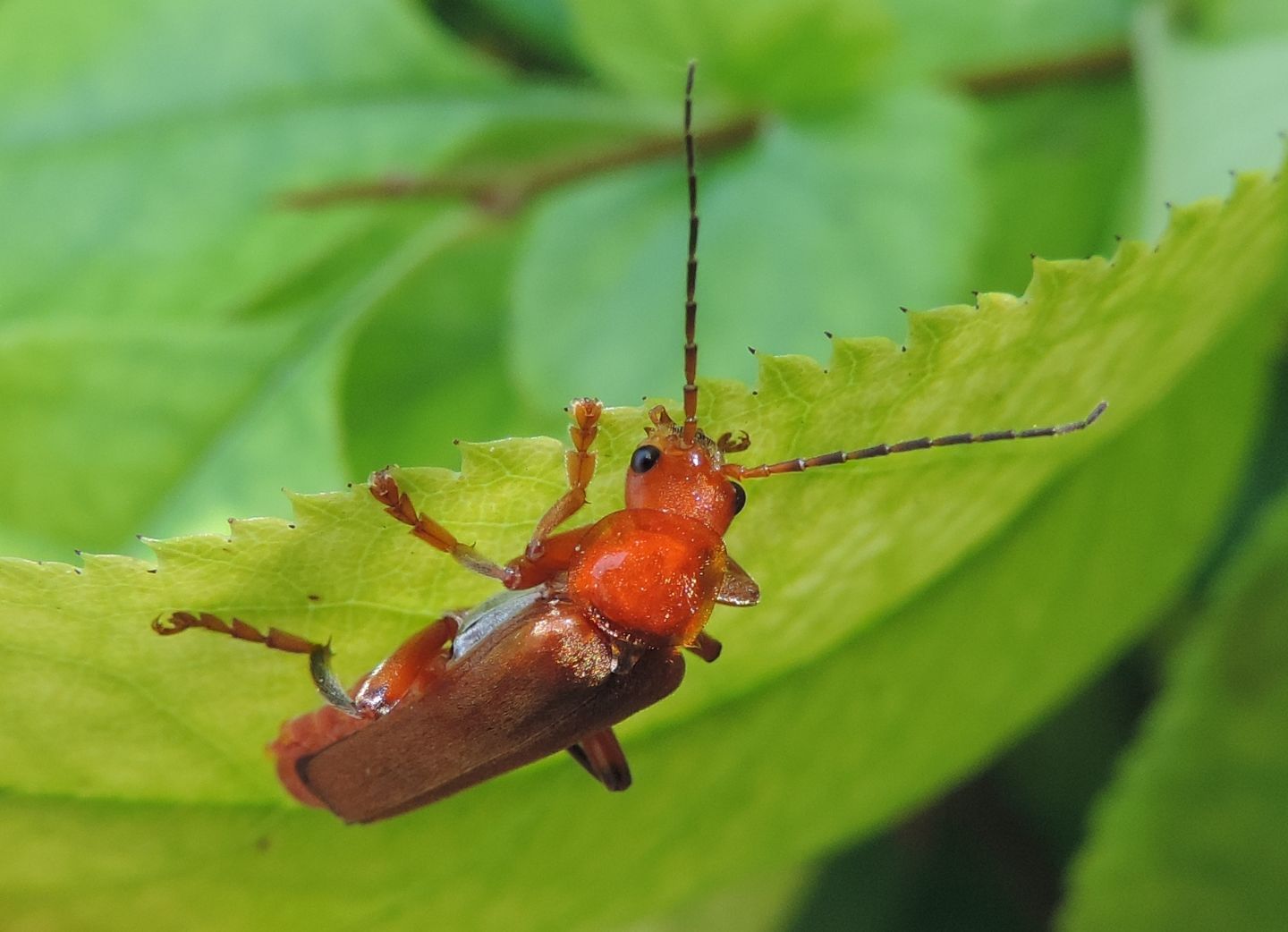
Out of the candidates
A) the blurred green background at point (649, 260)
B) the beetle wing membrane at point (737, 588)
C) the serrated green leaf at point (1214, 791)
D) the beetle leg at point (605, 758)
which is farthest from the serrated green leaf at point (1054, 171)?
the beetle leg at point (605, 758)

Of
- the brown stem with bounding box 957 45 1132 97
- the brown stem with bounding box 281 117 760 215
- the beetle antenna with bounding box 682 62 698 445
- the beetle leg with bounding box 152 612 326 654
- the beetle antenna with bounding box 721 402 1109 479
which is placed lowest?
the beetle antenna with bounding box 721 402 1109 479

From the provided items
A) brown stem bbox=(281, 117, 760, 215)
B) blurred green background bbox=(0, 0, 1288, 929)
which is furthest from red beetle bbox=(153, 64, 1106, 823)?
brown stem bbox=(281, 117, 760, 215)

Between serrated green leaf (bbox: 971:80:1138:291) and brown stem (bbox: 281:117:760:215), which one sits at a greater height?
brown stem (bbox: 281:117:760:215)

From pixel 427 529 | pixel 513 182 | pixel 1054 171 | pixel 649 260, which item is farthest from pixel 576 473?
pixel 1054 171

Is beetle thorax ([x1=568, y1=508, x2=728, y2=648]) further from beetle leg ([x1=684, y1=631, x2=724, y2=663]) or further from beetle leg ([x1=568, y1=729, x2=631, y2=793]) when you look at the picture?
beetle leg ([x1=568, y1=729, x2=631, y2=793])

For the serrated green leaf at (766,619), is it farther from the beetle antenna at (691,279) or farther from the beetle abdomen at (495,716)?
the beetle antenna at (691,279)

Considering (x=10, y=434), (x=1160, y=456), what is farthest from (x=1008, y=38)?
(x=10, y=434)

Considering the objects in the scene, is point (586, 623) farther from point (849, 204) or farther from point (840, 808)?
point (849, 204)
